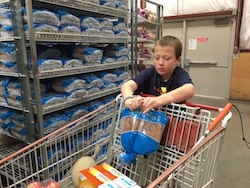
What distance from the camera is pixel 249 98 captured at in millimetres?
5180

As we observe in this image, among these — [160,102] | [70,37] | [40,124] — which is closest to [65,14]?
[70,37]

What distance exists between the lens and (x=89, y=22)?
215 cm

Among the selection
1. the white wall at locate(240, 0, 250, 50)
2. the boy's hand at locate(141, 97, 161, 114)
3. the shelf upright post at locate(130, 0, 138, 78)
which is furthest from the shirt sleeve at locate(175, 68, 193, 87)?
the white wall at locate(240, 0, 250, 50)

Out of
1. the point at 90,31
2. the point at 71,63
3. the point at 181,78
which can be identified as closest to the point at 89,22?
the point at 90,31

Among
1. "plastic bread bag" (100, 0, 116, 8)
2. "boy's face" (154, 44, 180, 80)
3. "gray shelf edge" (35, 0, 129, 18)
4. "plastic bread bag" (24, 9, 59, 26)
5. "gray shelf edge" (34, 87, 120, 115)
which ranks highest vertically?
"plastic bread bag" (100, 0, 116, 8)

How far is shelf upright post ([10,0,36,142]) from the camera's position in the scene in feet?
5.18

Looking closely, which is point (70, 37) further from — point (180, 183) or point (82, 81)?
point (180, 183)

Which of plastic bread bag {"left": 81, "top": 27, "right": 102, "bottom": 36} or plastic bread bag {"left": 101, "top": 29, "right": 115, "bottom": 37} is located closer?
plastic bread bag {"left": 81, "top": 27, "right": 102, "bottom": 36}

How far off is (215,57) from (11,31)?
493 cm

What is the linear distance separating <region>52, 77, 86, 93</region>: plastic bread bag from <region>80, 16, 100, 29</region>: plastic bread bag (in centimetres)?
52

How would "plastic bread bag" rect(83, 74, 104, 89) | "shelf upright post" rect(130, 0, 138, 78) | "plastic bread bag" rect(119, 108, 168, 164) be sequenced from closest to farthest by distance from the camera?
"plastic bread bag" rect(119, 108, 168, 164)
"plastic bread bag" rect(83, 74, 104, 89)
"shelf upright post" rect(130, 0, 138, 78)

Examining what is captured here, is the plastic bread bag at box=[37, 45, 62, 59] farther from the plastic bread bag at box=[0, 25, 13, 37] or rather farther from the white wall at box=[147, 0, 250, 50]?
the white wall at box=[147, 0, 250, 50]

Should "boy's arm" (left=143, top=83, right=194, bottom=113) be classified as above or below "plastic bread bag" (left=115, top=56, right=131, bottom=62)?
below

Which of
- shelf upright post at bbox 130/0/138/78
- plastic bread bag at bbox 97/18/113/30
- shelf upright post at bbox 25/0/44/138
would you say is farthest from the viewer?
shelf upright post at bbox 130/0/138/78
